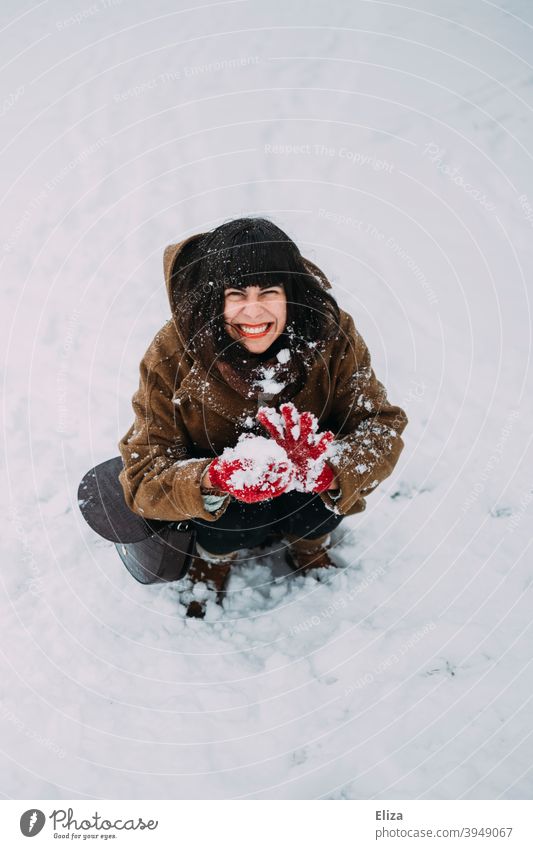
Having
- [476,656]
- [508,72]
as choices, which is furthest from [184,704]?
[508,72]

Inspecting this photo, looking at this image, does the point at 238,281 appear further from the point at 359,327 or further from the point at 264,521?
the point at 359,327

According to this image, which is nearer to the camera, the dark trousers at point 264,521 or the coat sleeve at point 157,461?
the coat sleeve at point 157,461

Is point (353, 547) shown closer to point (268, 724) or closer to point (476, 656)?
point (476, 656)

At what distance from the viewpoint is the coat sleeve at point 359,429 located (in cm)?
157

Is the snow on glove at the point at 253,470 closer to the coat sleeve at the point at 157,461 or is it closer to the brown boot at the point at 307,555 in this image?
the coat sleeve at the point at 157,461

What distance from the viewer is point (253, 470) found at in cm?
144

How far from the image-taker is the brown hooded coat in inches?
59.8

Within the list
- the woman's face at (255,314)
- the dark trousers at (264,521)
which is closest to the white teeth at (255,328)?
the woman's face at (255,314)
